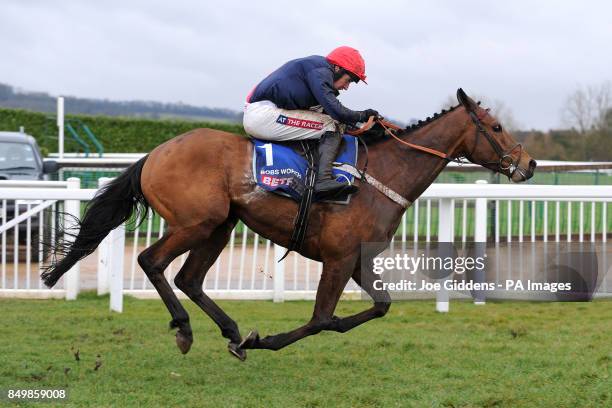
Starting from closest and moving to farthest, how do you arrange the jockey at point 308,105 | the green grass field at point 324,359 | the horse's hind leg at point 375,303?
the green grass field at point 324,359, the jockey at point 308,105, the horse's hind leg at point 375,303

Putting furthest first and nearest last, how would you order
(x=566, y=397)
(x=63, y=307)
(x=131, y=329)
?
(x=63, y=307) < (x=131, y=329) < (x=566, y=397)

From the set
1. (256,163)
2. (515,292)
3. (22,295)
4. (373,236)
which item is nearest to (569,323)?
(515,292)

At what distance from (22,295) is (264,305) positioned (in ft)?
7.68

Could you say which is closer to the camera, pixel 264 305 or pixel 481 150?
pixel 481 150

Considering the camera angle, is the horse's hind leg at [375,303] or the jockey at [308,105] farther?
the horse's hind leg at [375,303]

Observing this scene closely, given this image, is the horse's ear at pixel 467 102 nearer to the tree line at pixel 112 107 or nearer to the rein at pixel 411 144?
the rein at pixel 411 144

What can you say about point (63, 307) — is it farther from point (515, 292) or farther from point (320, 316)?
point (515, 292)

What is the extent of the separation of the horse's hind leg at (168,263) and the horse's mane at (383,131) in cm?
138

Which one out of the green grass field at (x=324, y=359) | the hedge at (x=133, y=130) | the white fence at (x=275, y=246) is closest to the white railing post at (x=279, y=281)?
the white fence at (x=275, y=246)

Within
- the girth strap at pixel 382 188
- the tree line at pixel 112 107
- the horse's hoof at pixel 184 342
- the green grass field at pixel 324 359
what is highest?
the tree line at pixel 112 107

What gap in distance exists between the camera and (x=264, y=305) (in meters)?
8.66

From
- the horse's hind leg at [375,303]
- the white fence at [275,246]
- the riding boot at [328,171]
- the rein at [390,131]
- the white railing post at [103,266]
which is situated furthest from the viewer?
the white railing post at [103,266]

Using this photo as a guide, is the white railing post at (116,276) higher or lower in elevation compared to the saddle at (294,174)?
lower

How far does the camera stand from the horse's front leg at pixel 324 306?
5629 mm
